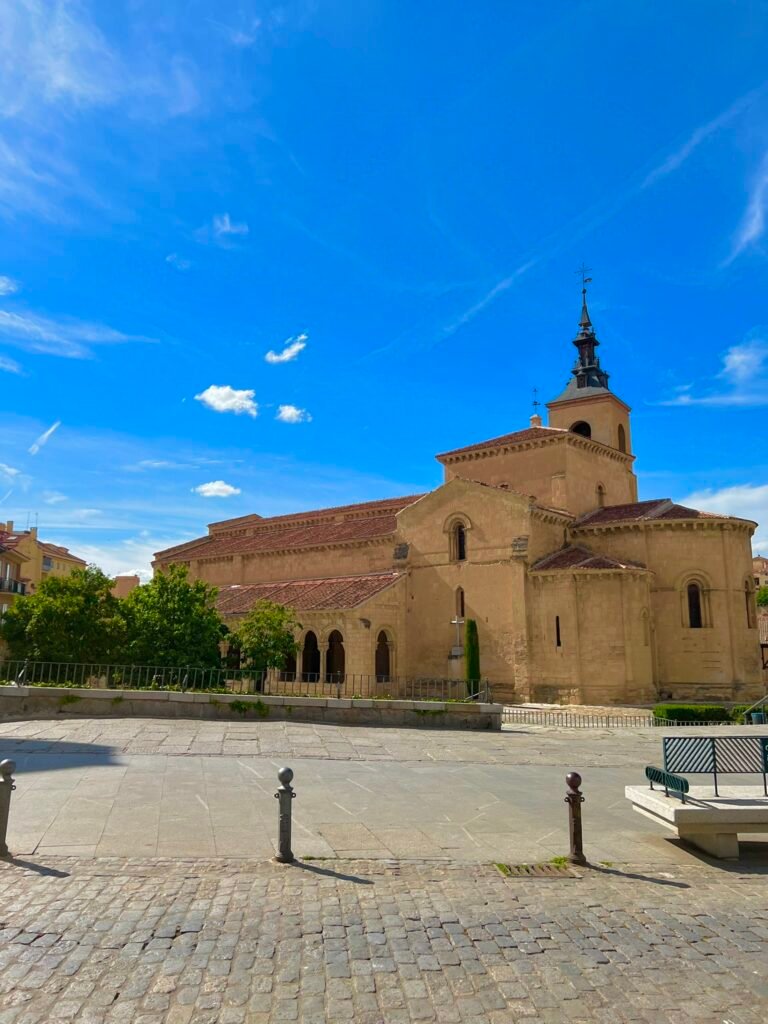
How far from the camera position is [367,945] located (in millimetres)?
5418

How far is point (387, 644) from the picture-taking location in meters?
34.8

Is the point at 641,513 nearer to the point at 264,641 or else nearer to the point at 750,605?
the point at 750,605

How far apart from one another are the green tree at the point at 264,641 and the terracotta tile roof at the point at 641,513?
15.1 metres

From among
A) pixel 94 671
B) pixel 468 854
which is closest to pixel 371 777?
pixel 468 854

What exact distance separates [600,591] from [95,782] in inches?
960

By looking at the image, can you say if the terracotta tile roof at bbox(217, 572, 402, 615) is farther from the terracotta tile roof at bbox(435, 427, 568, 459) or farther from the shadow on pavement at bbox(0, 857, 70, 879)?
the shadow on pavement at bbox(0, 857, 70, 879)

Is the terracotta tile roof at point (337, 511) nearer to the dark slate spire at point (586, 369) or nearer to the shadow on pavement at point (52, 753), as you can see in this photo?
the dark slate spire at point (586, 369)

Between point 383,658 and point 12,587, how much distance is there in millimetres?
23654

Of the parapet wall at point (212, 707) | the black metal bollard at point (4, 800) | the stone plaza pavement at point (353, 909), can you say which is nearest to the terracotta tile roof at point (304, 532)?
the parapet wall at point (212, 707)

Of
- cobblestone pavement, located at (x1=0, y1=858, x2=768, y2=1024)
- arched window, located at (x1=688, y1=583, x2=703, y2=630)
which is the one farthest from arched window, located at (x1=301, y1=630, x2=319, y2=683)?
cobblestone pavement, located at (x1=0, y1=858, x2=768, y2=1024)

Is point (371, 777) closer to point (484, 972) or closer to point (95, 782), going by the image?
point (95, 782)

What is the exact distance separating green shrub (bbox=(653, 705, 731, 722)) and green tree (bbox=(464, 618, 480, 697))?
28.0ft

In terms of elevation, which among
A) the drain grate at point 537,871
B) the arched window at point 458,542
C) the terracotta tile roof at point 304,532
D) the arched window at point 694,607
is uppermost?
the terracotta tile roof at point 304,532

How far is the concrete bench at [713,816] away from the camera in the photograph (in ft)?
26.5
